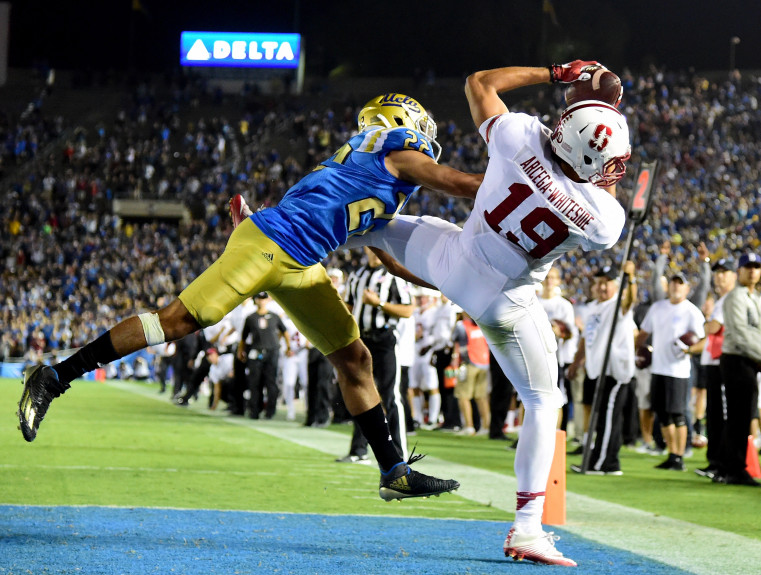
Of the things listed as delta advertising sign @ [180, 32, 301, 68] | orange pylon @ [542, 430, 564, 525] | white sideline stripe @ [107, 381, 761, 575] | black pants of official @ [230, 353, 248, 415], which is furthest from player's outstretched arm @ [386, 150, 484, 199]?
delta advertising sign @ [180, 32, 301, 68]

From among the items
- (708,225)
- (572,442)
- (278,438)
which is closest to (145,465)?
(278,438)

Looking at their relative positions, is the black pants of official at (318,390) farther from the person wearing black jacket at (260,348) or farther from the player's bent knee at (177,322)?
the player's bent knee at (177,322)

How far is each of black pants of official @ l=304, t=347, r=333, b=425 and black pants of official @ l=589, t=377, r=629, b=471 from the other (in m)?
5.39

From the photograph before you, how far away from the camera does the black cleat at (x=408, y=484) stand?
4.97 metres

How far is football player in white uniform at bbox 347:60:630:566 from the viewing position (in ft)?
14.6

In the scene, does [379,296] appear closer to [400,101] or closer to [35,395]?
[400,101]

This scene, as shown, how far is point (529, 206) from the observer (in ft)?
14.7

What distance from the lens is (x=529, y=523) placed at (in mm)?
4781

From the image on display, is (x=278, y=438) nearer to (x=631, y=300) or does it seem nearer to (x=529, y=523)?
(x=631, y=300)

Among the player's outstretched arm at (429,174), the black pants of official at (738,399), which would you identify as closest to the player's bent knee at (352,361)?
the player's outstretched arm at (429,174)

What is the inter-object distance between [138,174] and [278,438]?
29685mm

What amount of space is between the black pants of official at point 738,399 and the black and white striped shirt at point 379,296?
2821 millimetres

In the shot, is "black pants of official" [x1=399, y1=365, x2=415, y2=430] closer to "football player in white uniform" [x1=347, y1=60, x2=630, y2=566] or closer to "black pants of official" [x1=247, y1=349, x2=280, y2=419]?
"black pants of official" [x1=247, y1=349, x2=280, y2=419]

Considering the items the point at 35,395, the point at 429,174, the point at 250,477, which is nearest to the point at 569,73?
the point at 429,174
